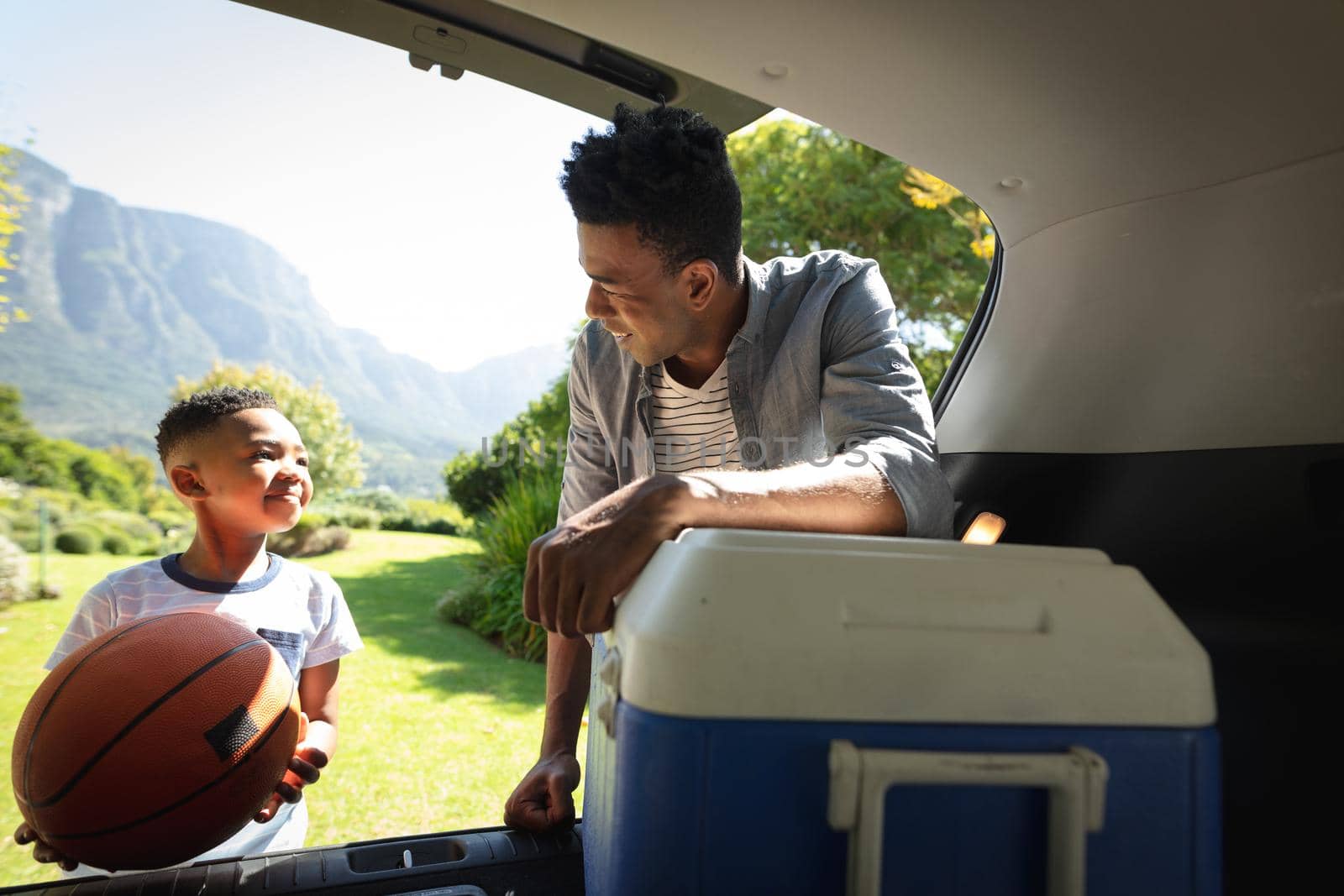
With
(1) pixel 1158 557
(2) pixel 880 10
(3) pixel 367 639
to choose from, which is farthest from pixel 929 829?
(3) pixel 367 639

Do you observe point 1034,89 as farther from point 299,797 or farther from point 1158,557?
point 299,797

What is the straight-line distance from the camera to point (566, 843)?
1.64 meters

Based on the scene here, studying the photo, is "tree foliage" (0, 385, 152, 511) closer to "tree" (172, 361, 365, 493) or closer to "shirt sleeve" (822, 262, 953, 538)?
"tree" (172, 361, 365, 493)

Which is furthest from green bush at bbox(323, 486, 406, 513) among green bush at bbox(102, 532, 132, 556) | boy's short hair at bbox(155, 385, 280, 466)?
boy's short hair at bbox(155, 385, 280, 466)

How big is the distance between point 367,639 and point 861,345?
6.76 metres

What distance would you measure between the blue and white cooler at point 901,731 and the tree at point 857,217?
8662 mm

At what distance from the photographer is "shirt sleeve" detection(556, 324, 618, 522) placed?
2.30m

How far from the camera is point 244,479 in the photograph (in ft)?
6.57

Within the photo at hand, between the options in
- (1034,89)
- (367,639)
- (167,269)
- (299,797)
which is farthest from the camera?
(167,269)

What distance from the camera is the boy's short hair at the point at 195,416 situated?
81.3 inches

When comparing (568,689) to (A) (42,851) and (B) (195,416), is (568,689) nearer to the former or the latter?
(A) (42,851)

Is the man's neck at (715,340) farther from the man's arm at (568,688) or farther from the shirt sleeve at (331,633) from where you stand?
the shirt sleeve at (331,633)

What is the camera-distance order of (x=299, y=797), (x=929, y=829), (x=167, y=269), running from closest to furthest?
1. (x=929, y=829)
2. (x=299, y=797)
3. (x=167, y=269)

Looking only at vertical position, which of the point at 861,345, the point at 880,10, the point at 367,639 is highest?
the point at 880,10
